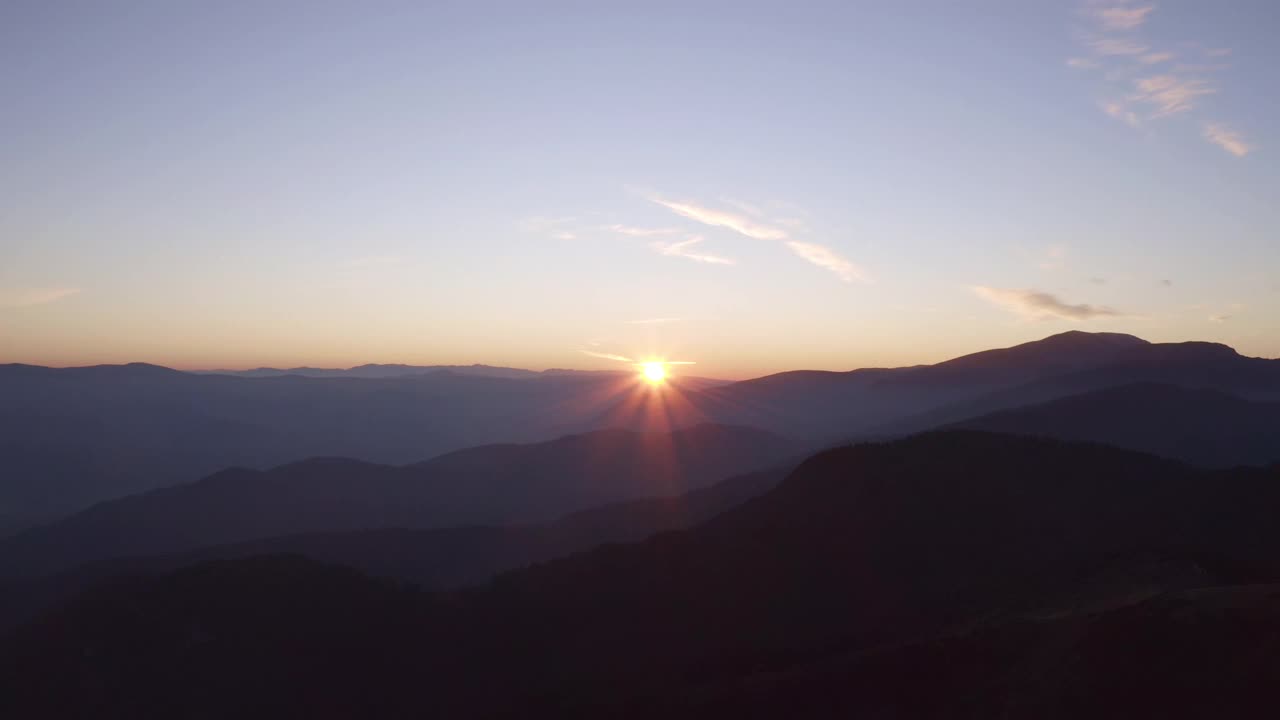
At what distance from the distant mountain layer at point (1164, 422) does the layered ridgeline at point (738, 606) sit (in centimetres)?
6325

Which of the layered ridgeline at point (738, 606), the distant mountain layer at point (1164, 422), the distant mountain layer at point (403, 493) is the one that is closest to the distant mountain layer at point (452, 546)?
the distant mountain layer at point (403, 493)

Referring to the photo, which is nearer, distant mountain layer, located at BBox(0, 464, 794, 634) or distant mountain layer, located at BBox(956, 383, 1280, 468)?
distant mountain layer, located at BBox(0, 464, 794, 634)

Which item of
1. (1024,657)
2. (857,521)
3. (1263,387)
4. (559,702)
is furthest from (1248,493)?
(1263,387)

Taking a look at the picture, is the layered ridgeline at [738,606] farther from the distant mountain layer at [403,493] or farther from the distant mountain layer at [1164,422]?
the distant mountain layer at [403,493]

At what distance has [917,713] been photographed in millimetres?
24562

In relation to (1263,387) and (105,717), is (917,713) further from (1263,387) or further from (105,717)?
(1263,387)

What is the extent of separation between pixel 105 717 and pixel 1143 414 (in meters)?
147

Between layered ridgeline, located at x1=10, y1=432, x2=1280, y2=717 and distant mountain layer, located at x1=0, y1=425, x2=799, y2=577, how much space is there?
77543 millimetres

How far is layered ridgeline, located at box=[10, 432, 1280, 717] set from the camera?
109ft

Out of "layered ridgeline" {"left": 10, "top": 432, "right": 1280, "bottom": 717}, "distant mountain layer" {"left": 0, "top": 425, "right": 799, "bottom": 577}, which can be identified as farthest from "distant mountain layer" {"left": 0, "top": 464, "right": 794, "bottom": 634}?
"layered ridgeline" {"left": 10, "top": 432, "right": 1280, "bottom": 717}

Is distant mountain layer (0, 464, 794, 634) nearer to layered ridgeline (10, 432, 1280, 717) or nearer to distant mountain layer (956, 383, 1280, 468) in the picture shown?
layered ridgeline (10, 432, 1280, 717)

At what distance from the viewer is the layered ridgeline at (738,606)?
109 ft

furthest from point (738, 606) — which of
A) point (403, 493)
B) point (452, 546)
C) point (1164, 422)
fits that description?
point (403, 493)

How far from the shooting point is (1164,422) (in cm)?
13212
